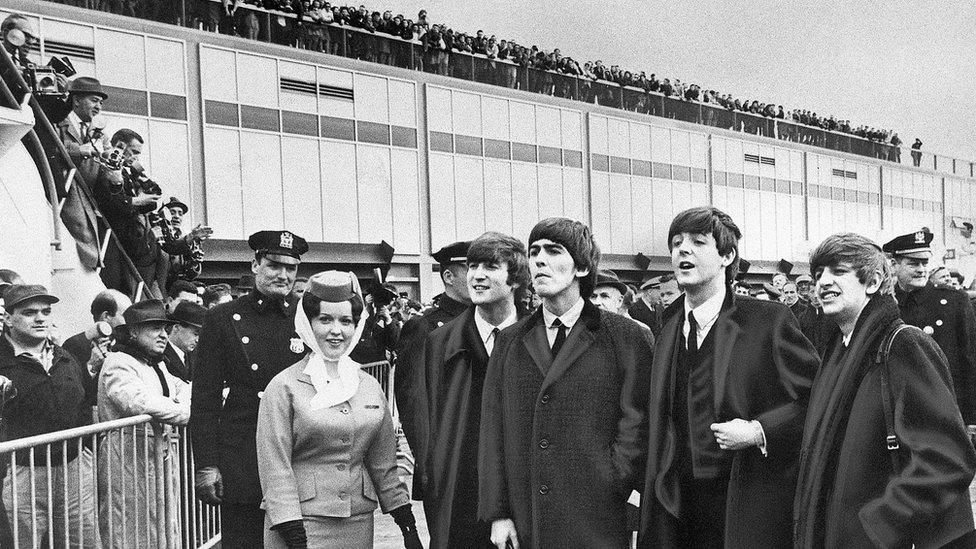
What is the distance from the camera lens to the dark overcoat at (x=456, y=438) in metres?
4.65

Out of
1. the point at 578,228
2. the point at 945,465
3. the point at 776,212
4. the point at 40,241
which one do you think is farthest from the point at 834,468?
the point at 776,212

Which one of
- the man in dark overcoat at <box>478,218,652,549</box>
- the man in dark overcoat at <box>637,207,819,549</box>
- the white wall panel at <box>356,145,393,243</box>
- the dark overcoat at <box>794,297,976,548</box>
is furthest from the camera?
the white wall panel at <box>356,145,393,243</box>

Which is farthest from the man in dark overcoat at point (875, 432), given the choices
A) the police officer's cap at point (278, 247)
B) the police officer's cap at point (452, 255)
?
the police officer's cap at point (278, 247)

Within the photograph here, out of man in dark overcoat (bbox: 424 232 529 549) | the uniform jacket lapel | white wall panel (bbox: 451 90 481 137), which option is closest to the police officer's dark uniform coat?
man in dark overcoat (bbox: 424 232 529 549)

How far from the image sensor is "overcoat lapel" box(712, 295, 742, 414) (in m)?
4.07

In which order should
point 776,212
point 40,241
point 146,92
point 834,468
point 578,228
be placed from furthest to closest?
point 776,212 < point 146,92 < point 40,241 < point 578,228 < point 834,468

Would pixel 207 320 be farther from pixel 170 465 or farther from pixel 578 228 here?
pixel 578 228

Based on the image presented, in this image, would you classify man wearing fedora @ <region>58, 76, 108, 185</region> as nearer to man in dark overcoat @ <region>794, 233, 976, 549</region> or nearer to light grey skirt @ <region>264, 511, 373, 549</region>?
light grey skirt @ <region>264, 511, 373, 549</region>

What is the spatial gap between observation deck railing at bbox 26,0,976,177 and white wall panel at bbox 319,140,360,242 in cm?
288

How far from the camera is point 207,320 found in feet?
17.7

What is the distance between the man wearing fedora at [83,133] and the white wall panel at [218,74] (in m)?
15.5

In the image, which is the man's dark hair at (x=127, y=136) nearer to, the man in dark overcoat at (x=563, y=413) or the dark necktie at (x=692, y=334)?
the man in dark overcoat at (x=563, y=413)

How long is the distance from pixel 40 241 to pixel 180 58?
17927 millimetres

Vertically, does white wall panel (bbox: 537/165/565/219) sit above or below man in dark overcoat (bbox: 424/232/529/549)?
above
